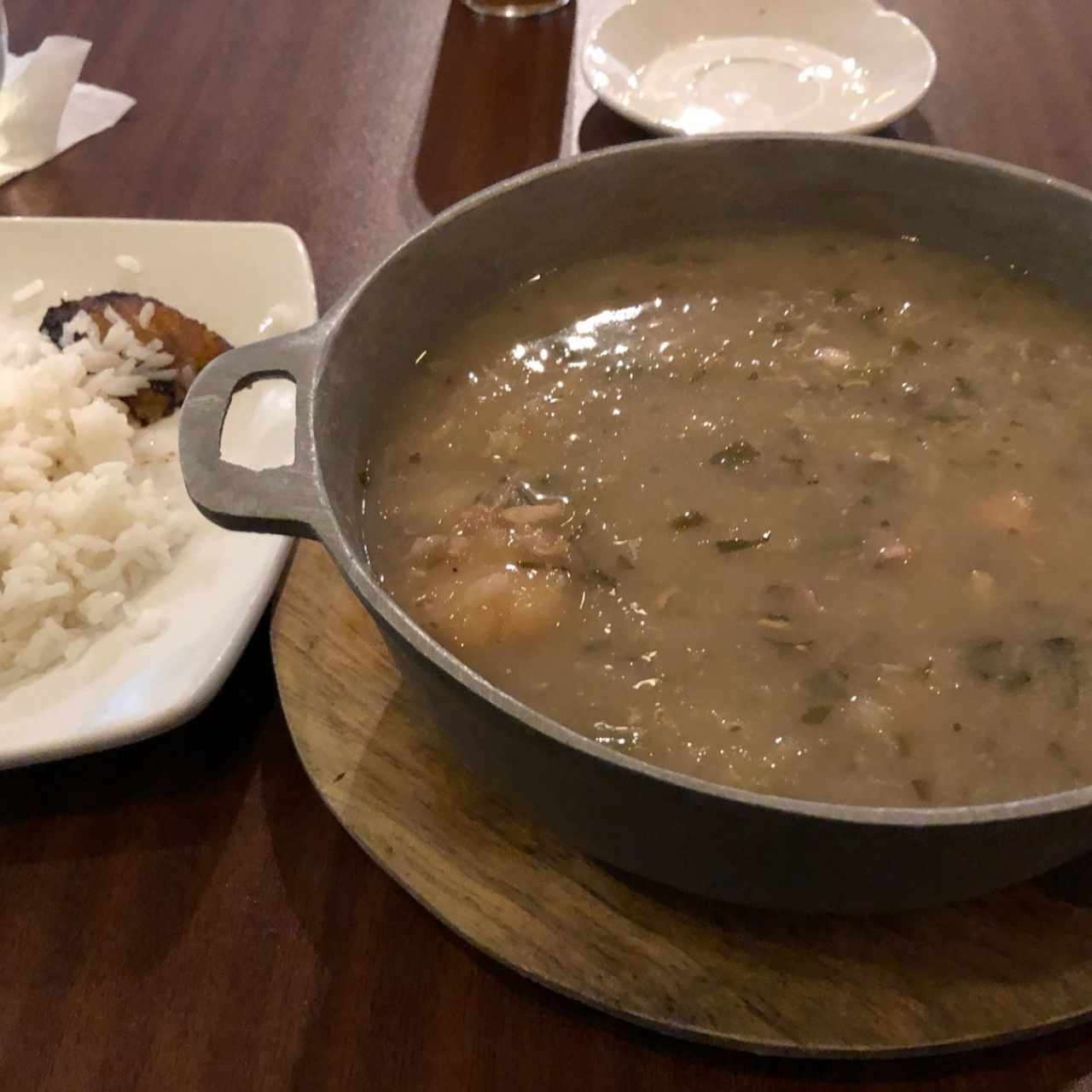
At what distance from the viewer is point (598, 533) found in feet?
3.49

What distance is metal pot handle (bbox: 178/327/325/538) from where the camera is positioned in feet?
2.63

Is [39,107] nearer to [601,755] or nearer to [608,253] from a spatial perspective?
[608,253]

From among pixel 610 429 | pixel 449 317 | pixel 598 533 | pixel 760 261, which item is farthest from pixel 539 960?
pixel 760 261

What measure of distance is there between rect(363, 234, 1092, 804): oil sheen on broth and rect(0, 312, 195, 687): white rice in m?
0.41

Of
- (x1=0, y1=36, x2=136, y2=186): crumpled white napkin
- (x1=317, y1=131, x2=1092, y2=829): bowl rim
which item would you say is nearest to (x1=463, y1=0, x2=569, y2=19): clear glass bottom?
(x1=0, y1=36, x2=136, y2=186): crumpled white napkin

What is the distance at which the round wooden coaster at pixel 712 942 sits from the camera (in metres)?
0.86

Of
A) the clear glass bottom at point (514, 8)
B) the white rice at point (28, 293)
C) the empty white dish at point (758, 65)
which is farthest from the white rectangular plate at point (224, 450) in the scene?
the clear glass bottom at point (514, 8)

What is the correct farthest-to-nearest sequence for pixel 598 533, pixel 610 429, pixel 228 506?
pixel 610 429 → pixel 598 533 → pixel 228 506

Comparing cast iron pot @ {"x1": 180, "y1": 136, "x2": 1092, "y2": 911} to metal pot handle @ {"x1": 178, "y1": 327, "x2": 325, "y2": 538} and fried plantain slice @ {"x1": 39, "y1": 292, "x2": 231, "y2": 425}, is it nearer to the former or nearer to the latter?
metal pot handle @ {"x1": 178, "y1": 327, "x2": 325, "y2": 538}

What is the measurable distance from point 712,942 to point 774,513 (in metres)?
0.41

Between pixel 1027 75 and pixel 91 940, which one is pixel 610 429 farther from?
pixel 1027 75

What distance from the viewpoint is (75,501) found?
138cm

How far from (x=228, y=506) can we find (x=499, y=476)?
372mm

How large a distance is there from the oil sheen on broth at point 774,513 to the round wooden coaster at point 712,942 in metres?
0.14
